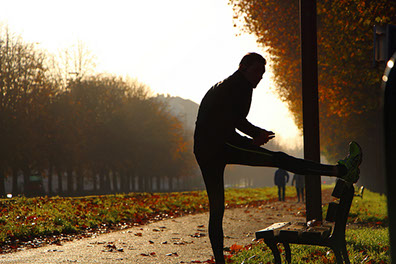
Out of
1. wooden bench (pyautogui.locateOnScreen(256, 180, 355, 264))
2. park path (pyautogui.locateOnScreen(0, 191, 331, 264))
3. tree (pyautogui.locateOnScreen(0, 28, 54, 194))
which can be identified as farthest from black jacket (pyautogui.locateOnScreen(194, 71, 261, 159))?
tree (pyautogui.locateOnScreen(0, 28, 54, 194))

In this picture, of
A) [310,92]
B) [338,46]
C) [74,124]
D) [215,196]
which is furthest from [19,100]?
[215,196]

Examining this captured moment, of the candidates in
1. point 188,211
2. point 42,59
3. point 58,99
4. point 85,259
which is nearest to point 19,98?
point 42,59

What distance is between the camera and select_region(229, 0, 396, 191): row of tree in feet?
50.0

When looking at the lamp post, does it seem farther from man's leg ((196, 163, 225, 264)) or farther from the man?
man's leg ((196, 163, 225, 264))

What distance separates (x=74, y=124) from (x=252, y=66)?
126 feet

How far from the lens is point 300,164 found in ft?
13.0

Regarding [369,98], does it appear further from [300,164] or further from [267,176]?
[267,176]

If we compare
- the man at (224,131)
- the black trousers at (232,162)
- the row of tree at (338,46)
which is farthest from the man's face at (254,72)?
the row of tree at (338,46)

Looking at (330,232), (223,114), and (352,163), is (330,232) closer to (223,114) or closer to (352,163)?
(352,163)

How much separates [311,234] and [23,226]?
6.98m

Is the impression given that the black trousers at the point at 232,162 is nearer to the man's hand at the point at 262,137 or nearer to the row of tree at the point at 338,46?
the man's hand at the point at 262,137

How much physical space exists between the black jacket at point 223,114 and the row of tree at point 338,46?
7.91 metres

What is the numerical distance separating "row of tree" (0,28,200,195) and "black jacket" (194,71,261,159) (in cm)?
3178

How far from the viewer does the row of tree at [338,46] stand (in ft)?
50.0
